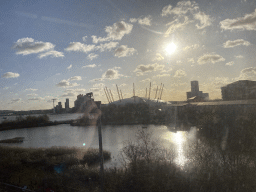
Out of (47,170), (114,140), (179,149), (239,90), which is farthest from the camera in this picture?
(239,90)

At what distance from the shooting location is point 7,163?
18109 mm

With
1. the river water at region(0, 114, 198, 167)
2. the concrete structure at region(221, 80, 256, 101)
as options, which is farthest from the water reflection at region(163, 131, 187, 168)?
the concrete structure at region(221, 80, 256, 101)

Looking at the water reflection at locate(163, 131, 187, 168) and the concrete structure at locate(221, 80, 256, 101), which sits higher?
the concrete structure at locate(221, 80, 256, 101)

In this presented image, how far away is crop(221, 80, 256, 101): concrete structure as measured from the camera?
6003 centimetres

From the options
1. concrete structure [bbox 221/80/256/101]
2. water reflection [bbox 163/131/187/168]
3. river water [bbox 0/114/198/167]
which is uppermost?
concrete structure [bbox 221/80/256/101]

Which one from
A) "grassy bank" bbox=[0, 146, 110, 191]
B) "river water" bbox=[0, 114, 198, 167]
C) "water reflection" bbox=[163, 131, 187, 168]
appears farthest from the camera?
"river water" bbox=[0, 114, 198, 167]

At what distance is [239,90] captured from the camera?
2516 inches

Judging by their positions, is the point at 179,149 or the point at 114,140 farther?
the point at 114,140

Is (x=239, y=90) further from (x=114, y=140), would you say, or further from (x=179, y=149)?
(x=179, y=149)

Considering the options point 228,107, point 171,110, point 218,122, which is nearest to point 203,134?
point 218,122

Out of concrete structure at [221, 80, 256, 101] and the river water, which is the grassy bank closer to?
the river water

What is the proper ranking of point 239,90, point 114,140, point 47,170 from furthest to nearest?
point 239,90 → point 114,140 → point 47,170

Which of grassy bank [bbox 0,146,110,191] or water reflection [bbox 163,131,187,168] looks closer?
grassy bank [bbox 0,146,110,191]

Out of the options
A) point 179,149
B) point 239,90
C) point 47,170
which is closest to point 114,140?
point 179,149
